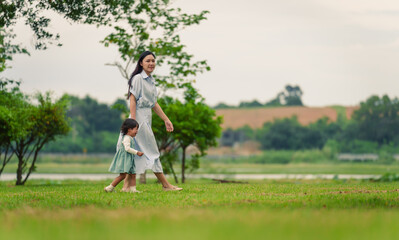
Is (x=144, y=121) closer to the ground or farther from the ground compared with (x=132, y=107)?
closer to the ground

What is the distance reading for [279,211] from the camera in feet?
22.0

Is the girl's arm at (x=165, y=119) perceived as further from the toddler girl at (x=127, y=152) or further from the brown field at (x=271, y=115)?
the brown field at (x=271, y=115)

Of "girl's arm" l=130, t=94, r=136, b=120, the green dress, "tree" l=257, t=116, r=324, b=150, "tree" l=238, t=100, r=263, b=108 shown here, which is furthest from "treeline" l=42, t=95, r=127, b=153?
the green dress

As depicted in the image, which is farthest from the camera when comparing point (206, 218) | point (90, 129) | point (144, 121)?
point (90, 129)

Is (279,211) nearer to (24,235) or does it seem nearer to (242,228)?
(242,228)

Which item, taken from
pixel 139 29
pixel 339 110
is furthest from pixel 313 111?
pixel 139 29

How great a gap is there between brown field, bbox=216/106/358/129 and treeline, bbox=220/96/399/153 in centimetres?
431

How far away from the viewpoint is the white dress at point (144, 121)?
32.3ft

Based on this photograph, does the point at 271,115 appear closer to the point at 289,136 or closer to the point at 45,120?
the point at 289,136

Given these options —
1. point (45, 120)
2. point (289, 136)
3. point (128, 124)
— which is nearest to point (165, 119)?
point (128, 124)

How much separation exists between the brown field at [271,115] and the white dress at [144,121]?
6287 cm

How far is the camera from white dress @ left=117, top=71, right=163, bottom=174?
9.84m

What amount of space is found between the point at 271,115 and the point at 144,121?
68521 mm

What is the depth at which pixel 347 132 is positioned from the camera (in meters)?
61.8
